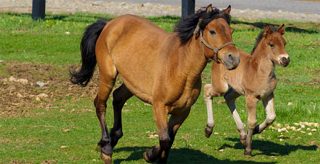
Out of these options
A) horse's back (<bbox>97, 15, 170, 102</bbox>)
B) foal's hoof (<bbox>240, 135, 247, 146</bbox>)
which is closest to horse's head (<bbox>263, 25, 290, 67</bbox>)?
foal's hoof (<bbox>240, 135, 247, 146</bbox>)

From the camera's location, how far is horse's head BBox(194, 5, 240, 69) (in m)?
10.4

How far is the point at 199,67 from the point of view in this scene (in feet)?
36.0

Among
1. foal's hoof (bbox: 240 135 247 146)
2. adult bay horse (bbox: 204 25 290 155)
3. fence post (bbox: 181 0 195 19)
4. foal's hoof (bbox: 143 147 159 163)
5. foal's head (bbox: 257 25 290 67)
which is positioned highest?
foal's head (bbox: 257 25 290 67)

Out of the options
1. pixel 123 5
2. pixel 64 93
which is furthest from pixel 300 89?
pixel 123 5

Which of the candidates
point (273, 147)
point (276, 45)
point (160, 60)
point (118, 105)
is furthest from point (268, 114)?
point (160, 60)

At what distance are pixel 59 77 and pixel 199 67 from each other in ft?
25.9

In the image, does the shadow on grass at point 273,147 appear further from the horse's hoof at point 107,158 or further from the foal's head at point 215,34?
the foal's head at point 215,34

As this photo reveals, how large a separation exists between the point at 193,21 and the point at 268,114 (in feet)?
8.81

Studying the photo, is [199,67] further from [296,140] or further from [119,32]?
[296,140]

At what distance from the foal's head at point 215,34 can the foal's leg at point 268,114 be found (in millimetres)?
2578

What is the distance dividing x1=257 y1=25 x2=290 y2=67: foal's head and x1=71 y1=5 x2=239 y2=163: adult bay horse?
6.55ft

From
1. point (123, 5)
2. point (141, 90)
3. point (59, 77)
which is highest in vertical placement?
point (141, 90)

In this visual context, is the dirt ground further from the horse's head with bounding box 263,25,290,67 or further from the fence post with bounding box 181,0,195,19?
the fence post with bounding box 181,0,195,19

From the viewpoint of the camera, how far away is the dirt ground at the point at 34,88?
16250 mm
